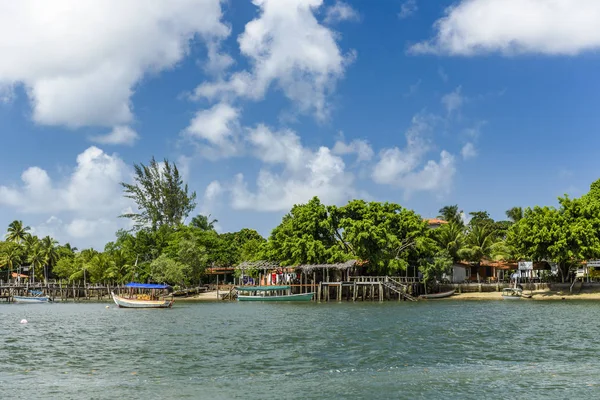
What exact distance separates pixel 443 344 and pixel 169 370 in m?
14.0

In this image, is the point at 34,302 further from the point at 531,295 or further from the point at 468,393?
the point at 468,393

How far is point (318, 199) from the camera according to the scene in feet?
262

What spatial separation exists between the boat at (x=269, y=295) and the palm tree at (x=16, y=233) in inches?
2623

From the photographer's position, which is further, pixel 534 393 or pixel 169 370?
pixel 169 370

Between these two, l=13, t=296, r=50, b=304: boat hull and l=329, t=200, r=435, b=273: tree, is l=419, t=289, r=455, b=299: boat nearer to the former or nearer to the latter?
l=329, t=200, r=435, b=273: tree

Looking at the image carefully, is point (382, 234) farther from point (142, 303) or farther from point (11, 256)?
point (11, 256)

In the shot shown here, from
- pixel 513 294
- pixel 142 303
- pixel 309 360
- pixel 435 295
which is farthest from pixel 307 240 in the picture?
pixel 309 360

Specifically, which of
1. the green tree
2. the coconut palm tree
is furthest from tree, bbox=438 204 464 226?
the coconut palm tree

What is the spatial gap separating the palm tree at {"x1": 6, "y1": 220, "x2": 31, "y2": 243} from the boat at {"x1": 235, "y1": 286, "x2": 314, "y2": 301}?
66.6 meters

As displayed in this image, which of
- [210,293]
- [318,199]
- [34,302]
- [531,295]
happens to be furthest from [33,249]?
[531,295]

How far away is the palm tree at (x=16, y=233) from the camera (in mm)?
126625

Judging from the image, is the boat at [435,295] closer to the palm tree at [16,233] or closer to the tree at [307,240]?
the tree at [307,240]

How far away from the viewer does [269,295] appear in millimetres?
81000

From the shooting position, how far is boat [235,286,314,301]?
3031 inches
